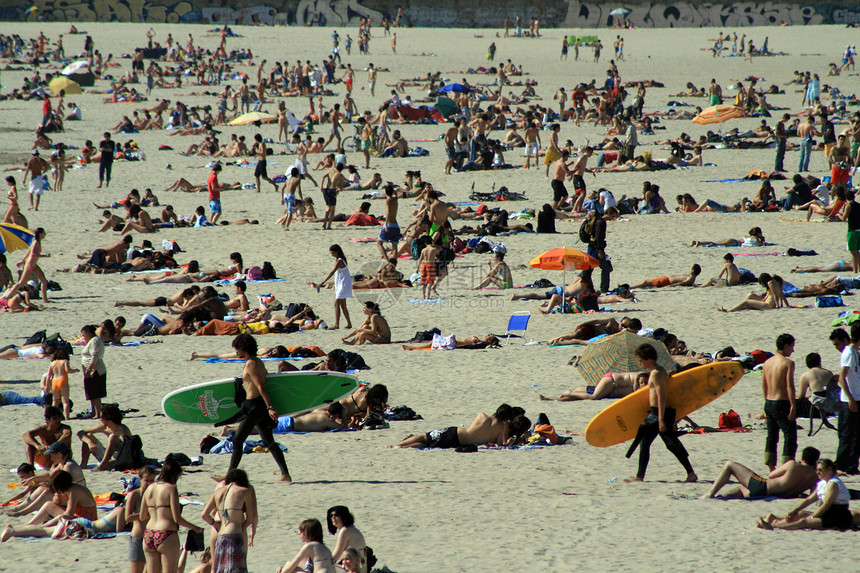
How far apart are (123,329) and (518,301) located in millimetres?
5664

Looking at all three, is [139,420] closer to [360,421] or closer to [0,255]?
[360,421]

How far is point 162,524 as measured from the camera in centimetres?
579

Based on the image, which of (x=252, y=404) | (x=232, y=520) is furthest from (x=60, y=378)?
(x=232, y=520)

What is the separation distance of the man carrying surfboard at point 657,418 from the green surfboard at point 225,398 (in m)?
2.70

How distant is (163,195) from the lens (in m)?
23.9

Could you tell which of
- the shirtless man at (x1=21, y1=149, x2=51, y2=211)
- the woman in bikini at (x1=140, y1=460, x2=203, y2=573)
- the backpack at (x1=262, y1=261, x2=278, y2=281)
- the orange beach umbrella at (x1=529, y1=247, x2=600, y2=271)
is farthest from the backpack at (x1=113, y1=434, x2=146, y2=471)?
the shirtless man at (x1=21, y1=149, x2=51, y2=211)

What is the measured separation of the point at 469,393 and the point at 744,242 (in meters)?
8.83

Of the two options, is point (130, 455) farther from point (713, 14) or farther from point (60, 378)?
point (713, 14)

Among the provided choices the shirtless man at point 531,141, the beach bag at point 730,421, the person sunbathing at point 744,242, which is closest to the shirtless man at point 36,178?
the shirtless man at point 531,141

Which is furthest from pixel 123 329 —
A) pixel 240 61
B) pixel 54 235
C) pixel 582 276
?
pixel 240 61

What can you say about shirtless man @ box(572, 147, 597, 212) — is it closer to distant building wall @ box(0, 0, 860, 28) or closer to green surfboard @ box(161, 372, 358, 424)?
green surfboard @ box(161, 372, 358, 424)

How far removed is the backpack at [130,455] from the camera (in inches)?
321

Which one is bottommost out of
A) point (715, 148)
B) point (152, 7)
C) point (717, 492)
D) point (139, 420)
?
point (139, 420)

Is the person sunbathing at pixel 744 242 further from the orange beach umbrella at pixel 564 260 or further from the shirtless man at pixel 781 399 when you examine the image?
the shirtless man at pixel 781 399
